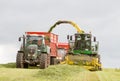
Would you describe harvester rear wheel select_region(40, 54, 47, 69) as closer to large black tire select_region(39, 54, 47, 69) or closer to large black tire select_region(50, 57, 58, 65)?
large black tire select_region(39, 54, 47, 69)

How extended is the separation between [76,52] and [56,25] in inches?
344

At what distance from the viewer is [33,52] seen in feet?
114

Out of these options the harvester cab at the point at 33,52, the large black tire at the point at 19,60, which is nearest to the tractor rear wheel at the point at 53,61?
the harvester cab at the point at 33,52

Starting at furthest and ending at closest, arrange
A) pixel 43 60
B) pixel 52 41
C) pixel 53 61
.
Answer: pixel 52 41 < pixel 53 61 < pixel 43 60

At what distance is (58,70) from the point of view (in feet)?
83.0

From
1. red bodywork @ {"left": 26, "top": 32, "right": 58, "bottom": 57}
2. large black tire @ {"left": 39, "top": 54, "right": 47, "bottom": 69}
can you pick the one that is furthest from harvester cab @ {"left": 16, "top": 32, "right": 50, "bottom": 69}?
red bodywork @ {"left": 26, "top": 32, "right": 58, "bottom": 57}

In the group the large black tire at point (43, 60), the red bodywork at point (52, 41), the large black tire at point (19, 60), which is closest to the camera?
the large black tire at point (43, 60)

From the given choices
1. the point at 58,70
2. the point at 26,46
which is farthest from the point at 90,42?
the point at 58,70

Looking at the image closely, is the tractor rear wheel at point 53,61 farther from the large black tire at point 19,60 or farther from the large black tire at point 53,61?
the large black tire at point 19,60

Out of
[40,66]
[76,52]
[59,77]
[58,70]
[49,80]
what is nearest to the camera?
[49,80]

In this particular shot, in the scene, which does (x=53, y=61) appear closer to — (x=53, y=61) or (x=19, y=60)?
(x=53, y=61)

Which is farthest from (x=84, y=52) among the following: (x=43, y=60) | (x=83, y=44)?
(x=43, y=60)

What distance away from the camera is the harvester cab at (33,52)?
110 feet

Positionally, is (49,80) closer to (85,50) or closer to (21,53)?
(21,53)
